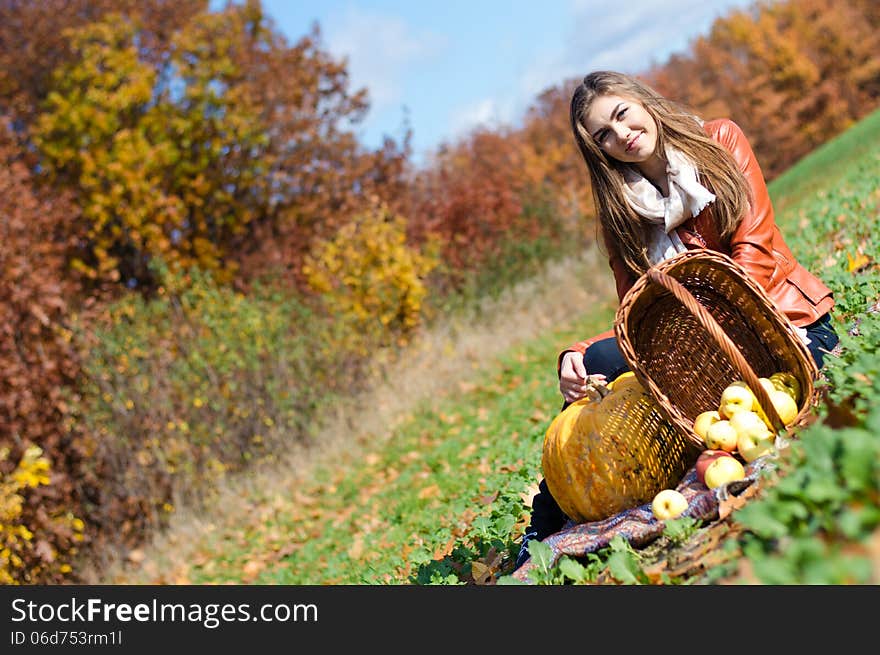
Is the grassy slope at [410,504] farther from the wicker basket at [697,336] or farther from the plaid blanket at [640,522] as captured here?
the wicker basket at [697,336]

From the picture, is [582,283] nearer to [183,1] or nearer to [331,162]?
[331,162]

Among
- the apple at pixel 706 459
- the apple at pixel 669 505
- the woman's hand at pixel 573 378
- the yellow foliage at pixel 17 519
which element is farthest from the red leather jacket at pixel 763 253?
the yellow foliage at pixel 17 519

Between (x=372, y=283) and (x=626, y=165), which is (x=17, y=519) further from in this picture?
(x=626, y=165)

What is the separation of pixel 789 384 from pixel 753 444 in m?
0.40

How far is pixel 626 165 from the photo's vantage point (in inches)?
152

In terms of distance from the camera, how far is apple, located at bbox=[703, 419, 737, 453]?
9.54 feet

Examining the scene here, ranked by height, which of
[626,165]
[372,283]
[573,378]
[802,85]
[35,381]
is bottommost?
[573,378]

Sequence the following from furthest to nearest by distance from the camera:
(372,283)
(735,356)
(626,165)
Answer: (372,283) → (626,165) → (735,356)

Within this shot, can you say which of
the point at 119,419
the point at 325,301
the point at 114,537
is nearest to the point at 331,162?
the point at 325,301

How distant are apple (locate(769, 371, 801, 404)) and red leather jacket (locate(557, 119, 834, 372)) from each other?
459 millimetres

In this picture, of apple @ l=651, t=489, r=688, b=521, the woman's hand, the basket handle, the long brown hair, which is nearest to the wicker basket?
the basket handle

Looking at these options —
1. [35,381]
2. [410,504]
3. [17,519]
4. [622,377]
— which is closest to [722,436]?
[622,377]
